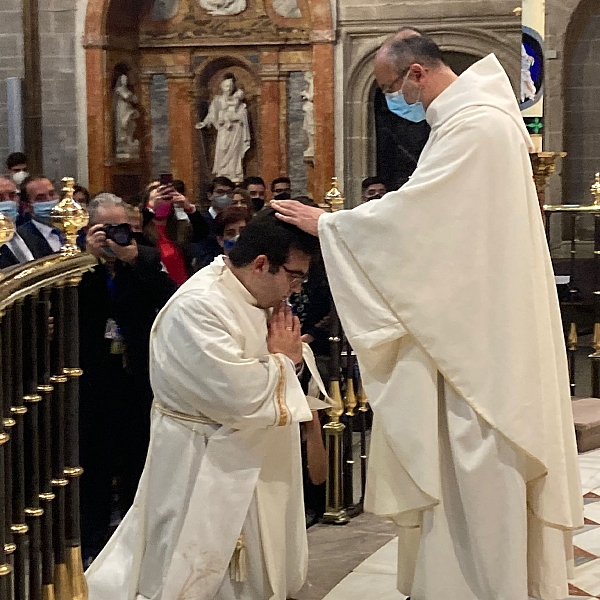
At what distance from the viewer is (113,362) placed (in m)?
4.79

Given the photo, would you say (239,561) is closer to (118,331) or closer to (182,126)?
(118,331)

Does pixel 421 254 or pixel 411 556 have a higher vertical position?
pixel 421 254

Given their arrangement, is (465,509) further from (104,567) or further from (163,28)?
(163,28)

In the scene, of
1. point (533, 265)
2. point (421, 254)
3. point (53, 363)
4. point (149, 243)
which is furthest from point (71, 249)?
point (149, 243)

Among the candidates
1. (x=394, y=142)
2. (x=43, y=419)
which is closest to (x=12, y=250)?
(x=43, y=419)

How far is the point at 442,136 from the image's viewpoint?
3.30 metres

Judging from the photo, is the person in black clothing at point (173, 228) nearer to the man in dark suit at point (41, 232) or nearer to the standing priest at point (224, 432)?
the man in dark suit at point (41, 232)

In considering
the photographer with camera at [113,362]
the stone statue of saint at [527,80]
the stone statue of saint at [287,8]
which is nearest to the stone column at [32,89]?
the stone statue of saint at [287,8]

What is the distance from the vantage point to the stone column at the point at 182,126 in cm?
1408

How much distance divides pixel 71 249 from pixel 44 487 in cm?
68

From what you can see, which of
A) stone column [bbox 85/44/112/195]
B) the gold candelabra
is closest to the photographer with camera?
the gold candelabra

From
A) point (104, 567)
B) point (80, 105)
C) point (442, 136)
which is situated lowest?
point (104, 567)

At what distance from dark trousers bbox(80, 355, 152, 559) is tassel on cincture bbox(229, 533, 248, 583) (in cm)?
139

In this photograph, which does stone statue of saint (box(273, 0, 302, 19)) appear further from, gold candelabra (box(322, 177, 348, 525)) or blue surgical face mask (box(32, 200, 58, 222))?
gold candelabra (box(322, 177, 348, 525))
